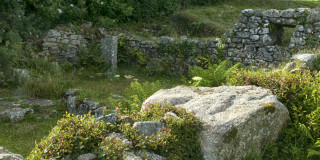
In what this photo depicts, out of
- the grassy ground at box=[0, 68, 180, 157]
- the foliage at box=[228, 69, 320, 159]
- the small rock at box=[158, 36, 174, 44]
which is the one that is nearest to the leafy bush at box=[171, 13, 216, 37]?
the small rock at box=[158, 36, 174, 44]

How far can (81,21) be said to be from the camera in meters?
13.5

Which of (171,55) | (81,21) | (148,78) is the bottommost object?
(148,78)

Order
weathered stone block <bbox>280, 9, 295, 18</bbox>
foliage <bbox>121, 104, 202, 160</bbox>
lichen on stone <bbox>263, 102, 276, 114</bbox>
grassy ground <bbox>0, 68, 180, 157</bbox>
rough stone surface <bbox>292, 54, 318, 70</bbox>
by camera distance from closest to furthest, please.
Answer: foliage <bbox>121, 104, 202, 160</bbox>, lichen on stone <bbox>263, 102, 276, 114</bbox>, grassy ground <bbox>0, 68, 180, 157</bbox>, rough stone surface <bbox>292, 54, 318, 70</bbox>, weathered stone block <bbox>280, 9, 295, 18</bbox>

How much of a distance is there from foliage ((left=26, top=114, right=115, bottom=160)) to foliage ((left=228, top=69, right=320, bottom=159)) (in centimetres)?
239

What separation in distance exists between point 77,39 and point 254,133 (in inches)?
396

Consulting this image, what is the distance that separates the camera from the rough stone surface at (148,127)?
12.8 ft

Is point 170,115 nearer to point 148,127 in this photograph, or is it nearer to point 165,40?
point 148,127

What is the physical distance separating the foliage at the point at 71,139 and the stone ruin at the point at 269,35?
7.20m

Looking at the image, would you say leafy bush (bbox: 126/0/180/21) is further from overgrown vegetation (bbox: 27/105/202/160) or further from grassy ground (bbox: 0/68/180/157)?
overgrown vegetation (bbox: 27/105/202/160)

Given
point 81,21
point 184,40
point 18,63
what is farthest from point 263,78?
point 81,21

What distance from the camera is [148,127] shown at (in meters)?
3.96

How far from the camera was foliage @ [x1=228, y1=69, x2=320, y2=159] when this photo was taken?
4527 millimetres

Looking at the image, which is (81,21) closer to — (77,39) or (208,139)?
(77,39)

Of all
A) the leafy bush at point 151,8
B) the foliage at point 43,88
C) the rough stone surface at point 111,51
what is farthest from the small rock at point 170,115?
the leafy bush at point 151,8
